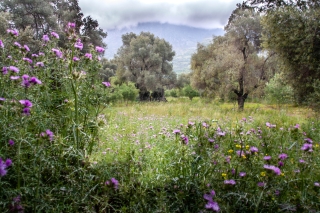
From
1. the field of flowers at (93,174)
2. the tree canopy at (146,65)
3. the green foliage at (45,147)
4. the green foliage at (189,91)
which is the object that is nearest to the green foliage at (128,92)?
the tree canopy at (146,65)

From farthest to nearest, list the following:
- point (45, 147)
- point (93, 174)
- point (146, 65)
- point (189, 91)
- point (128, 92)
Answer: point (189, 91) < point (146, 65) < point (128, 92) < point (93, 174) < point (45, 147)

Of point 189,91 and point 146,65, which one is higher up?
point 146,65

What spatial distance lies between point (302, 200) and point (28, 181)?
158cm

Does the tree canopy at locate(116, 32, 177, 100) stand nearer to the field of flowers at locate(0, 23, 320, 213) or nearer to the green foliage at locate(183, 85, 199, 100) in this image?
the green foliage at locate(183, 85, 199, 100)

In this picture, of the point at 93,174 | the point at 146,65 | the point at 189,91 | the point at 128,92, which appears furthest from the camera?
the point at 189,91

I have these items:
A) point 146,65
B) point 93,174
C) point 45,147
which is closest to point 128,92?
point 146,65

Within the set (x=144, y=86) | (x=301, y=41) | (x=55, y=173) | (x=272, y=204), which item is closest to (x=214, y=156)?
(x=272, y=204)

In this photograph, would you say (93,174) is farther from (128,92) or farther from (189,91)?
(189,91)

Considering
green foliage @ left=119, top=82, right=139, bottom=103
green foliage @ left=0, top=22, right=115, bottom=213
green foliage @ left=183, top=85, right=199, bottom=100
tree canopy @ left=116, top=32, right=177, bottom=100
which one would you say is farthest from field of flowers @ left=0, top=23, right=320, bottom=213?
green foliage @ left=183, top=85, right=199, bottom=100

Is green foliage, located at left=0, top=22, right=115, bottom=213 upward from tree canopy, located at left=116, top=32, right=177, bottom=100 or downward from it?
downward

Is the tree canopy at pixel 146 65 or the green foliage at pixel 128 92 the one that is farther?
the tree canopy at pixel 146 65

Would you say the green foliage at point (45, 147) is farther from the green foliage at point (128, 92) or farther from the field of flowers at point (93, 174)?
the green foliage at point (128, 92)

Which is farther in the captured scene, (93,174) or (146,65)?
(146,65)

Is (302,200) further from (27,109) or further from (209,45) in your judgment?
(209,45)
